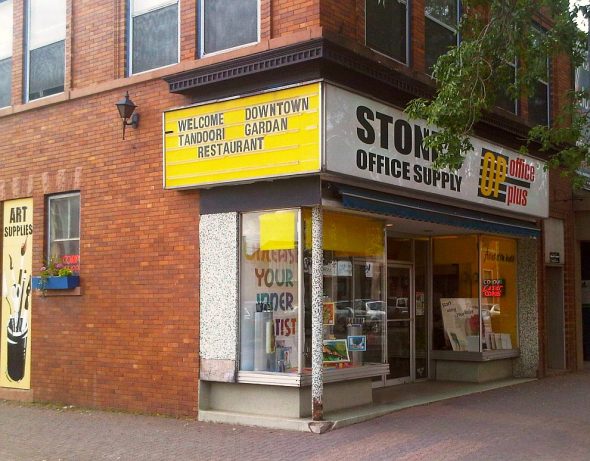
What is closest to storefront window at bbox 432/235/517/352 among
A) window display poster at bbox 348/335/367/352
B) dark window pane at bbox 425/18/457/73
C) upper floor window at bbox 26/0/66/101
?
dark window pane at bbox 425/18/457/73

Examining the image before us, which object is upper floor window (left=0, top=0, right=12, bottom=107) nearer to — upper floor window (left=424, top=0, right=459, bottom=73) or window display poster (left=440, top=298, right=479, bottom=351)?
upper floor window (left=424, top=0, right=459, bottom=73)

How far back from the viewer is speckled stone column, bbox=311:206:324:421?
9562mm

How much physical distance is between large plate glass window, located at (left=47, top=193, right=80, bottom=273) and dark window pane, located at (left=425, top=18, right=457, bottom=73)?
590cm

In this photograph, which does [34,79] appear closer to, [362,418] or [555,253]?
[362,418]

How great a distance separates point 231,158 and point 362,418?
12.2ft

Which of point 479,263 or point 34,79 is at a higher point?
point 34,79

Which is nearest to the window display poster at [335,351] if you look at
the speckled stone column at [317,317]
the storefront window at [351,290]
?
the storefront window at [351,290]

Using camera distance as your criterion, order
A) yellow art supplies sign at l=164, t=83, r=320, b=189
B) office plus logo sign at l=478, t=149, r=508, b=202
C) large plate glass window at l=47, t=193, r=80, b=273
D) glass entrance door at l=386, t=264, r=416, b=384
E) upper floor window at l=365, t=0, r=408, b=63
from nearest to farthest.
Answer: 1. yellow art supplies sign at l=164, t=83, r=320, b=189
2. upper floor window at l=365, t=0, r=408, b=63
3. large plate glass window at l=47, t=193, r=80, b=273
4. office plus logo sign at l=478, t=149, r=508, b=202
5. glass entrance door at l=386, t=264, r=416, b=384

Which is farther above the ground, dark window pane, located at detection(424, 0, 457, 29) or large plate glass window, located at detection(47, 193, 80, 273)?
dark window pane, located at detection(424, 0, 457, 29)

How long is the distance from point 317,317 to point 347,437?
1465mm

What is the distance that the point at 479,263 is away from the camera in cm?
1388

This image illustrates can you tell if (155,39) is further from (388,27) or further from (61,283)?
(61,283)

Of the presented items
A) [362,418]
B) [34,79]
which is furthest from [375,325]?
[34,79]

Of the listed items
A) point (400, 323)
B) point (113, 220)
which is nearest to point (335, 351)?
point (400, 323)
